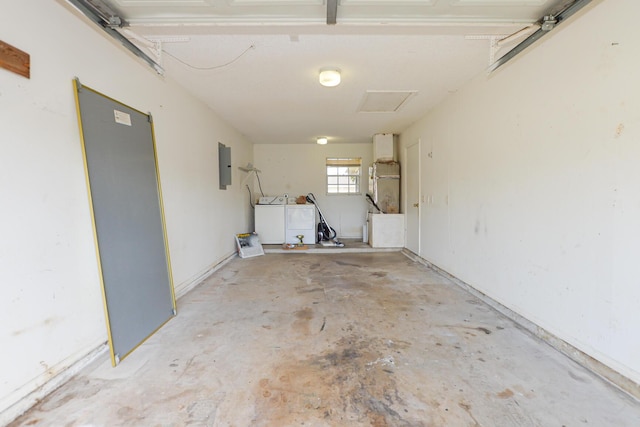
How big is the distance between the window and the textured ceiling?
2.62 m

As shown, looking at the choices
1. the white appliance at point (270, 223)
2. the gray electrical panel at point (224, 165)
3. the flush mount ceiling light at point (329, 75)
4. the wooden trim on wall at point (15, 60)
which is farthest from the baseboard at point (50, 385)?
the white appliance at point (270, 223)

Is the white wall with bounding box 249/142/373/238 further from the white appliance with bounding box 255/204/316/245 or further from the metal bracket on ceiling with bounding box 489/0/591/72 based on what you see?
the metal bracket on ceiling with bounding box 489/0/591/72

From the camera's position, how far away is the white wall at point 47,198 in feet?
4.87

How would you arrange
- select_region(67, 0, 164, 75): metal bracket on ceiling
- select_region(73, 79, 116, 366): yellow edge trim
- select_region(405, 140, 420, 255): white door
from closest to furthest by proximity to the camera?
1. select_region(67, 0, 164, 75): metal bracket on ceiling
2. select_region(73, 79, 116, 366): yellow edge trim
3. select_region(405, 140, 420, 255): white door

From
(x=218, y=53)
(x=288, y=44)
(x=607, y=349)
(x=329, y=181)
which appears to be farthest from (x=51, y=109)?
(x=329, y=181)

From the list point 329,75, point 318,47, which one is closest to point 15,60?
point 318,47

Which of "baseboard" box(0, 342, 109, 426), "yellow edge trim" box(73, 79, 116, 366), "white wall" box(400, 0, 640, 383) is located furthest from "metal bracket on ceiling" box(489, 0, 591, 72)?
"baseboard" box(0, 342, 109, 426)

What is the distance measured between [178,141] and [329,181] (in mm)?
4623

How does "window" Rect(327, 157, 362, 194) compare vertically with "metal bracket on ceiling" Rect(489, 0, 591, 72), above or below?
below

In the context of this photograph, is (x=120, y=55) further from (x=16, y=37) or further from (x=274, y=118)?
(x=274, y=118)

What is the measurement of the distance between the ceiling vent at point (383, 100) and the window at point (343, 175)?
2967 millimetres

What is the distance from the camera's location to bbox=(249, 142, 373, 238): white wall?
7.49 metres

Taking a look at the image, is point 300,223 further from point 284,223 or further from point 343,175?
point 343,175

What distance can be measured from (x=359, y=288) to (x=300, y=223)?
315 centimetres
